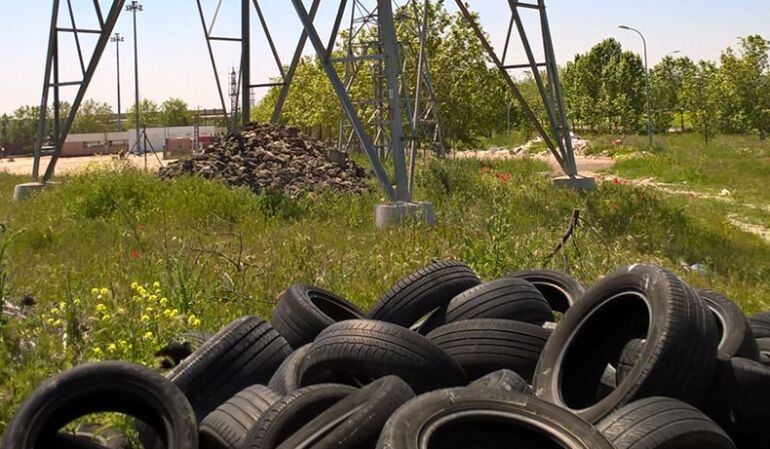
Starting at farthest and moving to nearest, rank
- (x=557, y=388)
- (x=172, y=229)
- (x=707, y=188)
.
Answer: (x=707, y=188) → (x=172, y=229) → (x=557, y=388)

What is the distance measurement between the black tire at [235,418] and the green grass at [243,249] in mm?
990

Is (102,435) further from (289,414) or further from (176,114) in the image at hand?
(176,114)

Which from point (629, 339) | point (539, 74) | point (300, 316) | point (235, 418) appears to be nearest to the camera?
point (235, 418)

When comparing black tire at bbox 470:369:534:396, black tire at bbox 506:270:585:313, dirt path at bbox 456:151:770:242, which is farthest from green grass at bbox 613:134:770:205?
black tire at bbox 470:369:534:396

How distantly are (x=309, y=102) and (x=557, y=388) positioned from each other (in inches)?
1695

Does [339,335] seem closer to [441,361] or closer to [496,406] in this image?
[441,361]

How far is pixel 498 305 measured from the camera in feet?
17.7

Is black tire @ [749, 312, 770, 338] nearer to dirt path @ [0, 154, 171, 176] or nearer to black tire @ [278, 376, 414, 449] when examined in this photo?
black tire @ [278, 376, 414, 449]

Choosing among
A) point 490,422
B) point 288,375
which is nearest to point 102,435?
point 288,375

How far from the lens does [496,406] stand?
3.45 m

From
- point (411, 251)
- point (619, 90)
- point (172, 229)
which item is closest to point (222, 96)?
point (172, 229)

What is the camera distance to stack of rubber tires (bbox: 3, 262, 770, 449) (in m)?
3.49

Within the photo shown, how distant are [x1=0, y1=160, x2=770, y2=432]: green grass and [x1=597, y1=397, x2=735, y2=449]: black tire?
2867mm

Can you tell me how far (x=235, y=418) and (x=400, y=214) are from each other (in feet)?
27.1
